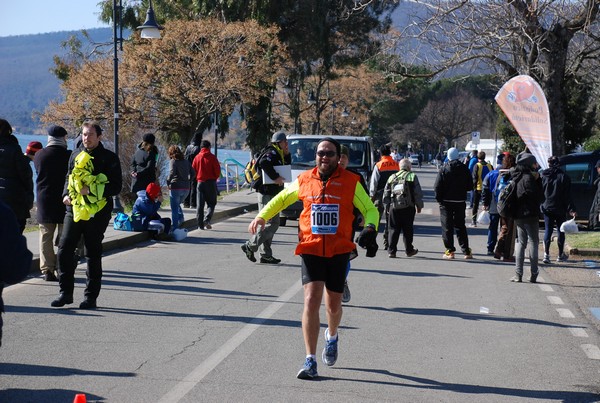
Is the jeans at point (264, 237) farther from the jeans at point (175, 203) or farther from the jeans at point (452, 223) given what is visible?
the jeans at point (175, 203)

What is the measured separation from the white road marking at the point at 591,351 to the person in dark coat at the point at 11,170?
20.2ft

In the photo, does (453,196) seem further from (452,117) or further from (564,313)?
(452,117)

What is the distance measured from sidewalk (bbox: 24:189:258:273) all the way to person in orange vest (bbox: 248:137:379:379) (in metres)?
4.18

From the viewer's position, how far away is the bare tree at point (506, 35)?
68.8 ft

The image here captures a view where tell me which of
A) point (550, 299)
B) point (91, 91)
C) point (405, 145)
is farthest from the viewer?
point (405, 145)

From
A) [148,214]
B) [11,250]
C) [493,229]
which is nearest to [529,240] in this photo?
[493,229]

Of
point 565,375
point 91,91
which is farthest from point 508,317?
point 91,91

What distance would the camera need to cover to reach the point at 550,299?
11.0 metres

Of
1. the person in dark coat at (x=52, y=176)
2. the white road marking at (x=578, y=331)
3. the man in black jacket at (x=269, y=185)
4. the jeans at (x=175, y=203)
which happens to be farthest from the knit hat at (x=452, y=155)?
the person in dark coat at (x=52, y=176)

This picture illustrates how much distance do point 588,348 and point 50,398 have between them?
4.83 m

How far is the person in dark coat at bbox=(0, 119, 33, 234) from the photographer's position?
9.97m

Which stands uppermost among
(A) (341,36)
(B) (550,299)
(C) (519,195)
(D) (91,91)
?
(A) (341,36)

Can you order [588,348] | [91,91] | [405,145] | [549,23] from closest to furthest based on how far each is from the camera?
1. [588,348]
2. [549,23]
3. [91,91]
4. [405,145]

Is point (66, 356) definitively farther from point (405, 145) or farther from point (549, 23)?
point (405, 145)
